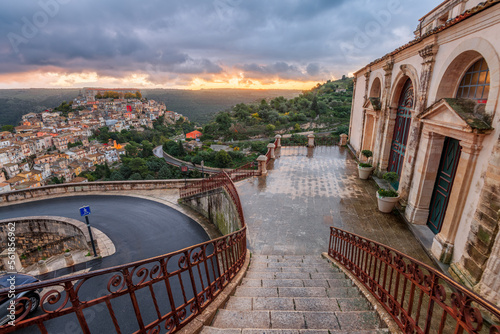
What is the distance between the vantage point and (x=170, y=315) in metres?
2.61

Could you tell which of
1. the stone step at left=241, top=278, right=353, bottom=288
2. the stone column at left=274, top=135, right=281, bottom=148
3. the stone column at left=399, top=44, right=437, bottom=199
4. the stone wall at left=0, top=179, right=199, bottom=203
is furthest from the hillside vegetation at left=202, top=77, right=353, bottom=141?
the stone step at left=241, top=278, right=353, bottom=288

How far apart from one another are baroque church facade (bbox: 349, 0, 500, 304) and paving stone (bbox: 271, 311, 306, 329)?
3609 mm

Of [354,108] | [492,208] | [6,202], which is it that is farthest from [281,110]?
[492,208]

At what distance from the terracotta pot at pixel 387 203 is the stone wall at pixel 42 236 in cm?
1139

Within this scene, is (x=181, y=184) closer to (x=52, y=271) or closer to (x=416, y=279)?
(x=52, y=271)

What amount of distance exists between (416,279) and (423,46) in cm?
736

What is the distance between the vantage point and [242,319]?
9.68 feet

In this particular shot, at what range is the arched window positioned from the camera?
17.4 ft

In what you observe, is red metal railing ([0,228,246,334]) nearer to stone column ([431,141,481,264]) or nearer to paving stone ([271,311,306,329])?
paving stone ([271,311,306,329])

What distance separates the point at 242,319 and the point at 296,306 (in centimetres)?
87

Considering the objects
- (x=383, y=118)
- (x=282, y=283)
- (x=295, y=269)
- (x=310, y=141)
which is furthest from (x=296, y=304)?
(x=310, y=141)

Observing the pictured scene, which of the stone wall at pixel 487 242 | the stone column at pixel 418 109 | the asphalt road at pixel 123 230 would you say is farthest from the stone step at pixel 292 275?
the stone column at pixel 418 109

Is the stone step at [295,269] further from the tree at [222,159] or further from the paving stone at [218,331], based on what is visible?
the tree at [222,159]

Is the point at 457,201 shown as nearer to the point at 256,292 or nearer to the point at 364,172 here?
the point at 256,292
